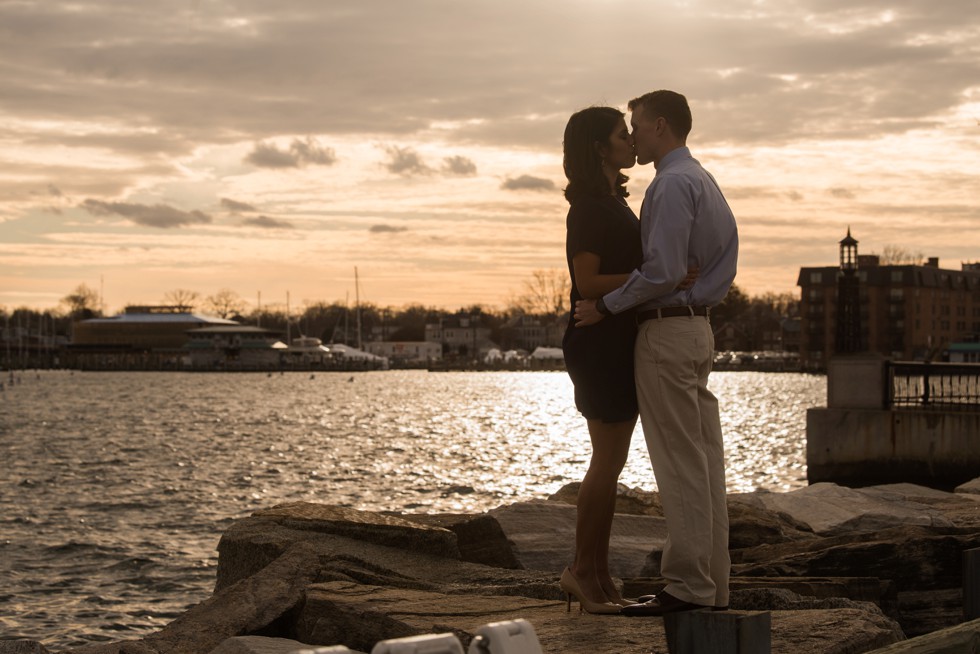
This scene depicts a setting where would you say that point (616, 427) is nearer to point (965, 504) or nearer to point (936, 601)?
point (936, 601)

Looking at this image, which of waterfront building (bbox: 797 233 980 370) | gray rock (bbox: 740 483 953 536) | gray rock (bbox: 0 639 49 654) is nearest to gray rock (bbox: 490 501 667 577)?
gray rock (bbox: 740 483 953 536)

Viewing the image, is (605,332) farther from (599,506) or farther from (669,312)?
(599,506)

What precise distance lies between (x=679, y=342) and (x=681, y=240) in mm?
435

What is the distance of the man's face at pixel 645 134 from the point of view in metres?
5.50

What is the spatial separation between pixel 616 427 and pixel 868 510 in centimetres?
730

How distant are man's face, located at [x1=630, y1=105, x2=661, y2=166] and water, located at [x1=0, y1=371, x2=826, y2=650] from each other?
11.1 metres

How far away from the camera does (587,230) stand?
562cm

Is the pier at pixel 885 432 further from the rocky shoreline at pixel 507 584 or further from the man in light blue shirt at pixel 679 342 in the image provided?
the man in light blue shirt at pixel 679 342

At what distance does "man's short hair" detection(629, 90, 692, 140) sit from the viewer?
5.49m

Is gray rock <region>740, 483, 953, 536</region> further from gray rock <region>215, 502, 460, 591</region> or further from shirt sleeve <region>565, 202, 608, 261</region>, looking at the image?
shirt sleeve <region>565, 202, 608, 261</region>

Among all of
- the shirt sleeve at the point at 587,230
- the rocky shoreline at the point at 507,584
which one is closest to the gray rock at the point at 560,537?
the rocky shoreline at the point at 507,584

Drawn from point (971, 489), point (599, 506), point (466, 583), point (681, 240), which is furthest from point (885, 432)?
point (681, 240)

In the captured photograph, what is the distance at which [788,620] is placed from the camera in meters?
5.39

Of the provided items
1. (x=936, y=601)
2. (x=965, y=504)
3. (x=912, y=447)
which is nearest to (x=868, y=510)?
(x=965, y=504)
